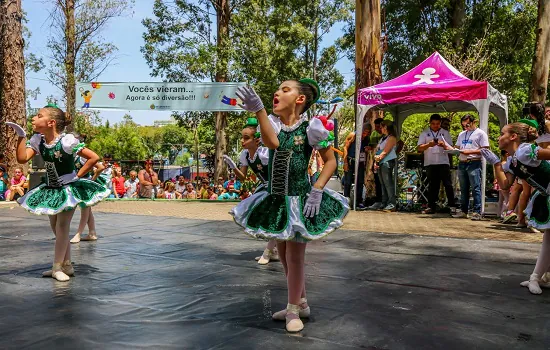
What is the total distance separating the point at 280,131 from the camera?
3.84 m

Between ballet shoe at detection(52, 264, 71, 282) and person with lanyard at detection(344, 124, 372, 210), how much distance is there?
7.74 metres

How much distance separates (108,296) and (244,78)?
1934cm

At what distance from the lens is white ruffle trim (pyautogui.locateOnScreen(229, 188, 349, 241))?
3.55m

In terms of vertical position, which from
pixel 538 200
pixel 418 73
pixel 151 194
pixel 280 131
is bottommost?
pixel 151 194

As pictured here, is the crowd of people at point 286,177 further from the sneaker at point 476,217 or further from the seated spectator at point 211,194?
the seated spectator at point 211,194

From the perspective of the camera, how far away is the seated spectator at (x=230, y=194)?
16.8 m

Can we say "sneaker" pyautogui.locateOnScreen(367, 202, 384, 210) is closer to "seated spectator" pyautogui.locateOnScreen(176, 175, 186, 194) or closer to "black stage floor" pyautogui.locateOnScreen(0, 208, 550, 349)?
"black stage floor" pyautogui.locateOnScreen(0, 208, 550, 349)

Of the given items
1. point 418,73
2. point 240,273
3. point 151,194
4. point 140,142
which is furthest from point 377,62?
point 140,142

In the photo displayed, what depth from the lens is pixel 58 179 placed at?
17.0 feet

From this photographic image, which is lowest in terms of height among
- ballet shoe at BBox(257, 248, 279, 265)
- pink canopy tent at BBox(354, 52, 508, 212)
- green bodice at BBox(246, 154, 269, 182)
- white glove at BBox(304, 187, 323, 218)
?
ballet shoe at BBox(257, 248, 279, 265)

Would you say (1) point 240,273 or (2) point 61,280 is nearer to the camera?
(2) point 61,280

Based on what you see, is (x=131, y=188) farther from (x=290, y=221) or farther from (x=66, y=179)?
(x=290, y=221)

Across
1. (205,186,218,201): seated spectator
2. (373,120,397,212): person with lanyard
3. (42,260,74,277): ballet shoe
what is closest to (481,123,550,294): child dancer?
(42,260,74,277): ballet shoe

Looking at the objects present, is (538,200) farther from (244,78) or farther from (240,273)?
(244,78)
